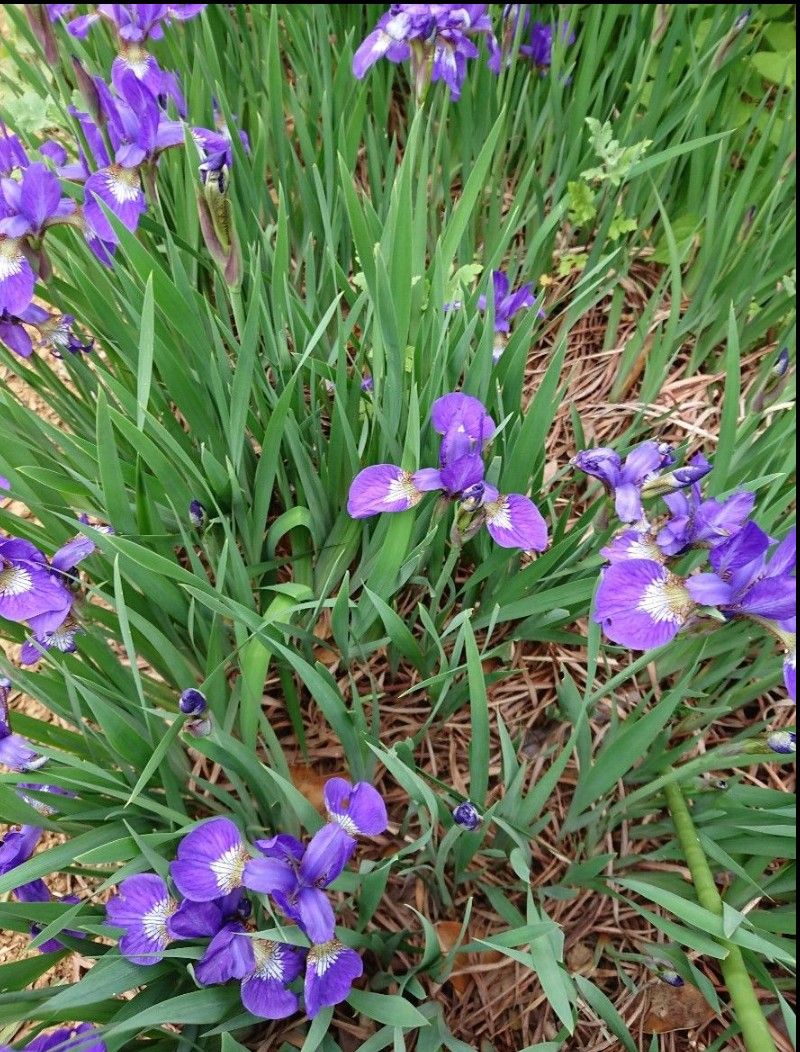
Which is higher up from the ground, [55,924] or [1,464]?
[1,464]

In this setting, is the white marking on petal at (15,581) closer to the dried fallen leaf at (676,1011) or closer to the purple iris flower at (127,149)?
the purple iris flower at (127,149)

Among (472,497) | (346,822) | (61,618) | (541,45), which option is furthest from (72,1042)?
(541,45)

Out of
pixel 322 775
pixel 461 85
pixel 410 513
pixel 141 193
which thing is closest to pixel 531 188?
pixel 461 85

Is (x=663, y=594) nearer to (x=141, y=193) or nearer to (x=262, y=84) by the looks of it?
(x=141, y=193)

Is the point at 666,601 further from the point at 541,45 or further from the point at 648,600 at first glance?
the point at 541,45

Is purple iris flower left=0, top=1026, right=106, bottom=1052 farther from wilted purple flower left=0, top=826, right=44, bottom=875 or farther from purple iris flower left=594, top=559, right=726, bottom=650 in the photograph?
purple iris flower left=594, top=559, right=726, bottom=650

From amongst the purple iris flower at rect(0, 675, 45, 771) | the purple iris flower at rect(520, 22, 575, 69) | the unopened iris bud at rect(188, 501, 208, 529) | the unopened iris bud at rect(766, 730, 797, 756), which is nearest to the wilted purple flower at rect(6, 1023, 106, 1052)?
the purple iris flower at rect(0, 675, 45, 771)
